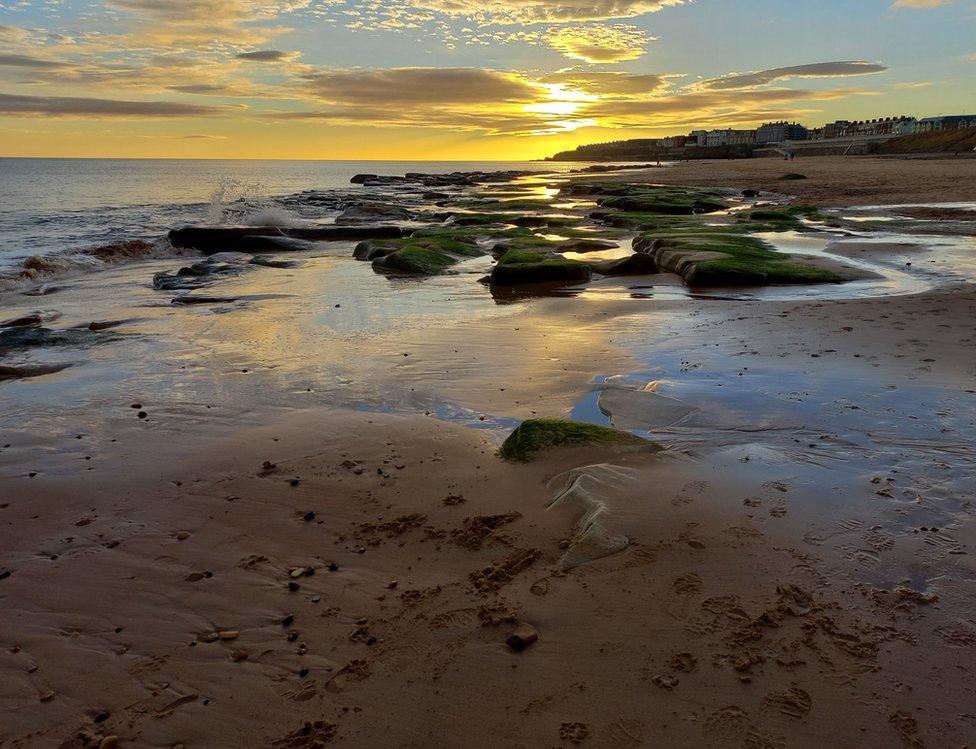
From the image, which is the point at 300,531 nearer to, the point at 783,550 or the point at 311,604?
the point at 311,604

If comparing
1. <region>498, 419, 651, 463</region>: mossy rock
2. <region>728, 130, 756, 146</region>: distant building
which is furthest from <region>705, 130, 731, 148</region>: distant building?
<region>498, 419, 651, 463</region>: mossy rock

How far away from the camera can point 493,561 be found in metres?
3.89

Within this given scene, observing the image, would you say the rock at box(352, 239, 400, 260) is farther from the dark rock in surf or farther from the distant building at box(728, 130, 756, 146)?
the distant building at box(728, 130, 756, 146)

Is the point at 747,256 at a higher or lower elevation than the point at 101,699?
higher

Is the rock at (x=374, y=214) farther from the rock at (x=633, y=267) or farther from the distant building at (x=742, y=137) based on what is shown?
the distant building at (x=742, y=137)

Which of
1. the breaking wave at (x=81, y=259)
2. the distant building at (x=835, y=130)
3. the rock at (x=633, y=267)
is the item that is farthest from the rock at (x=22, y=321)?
the distant building at (x=835, y=130)

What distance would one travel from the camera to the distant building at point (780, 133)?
176m

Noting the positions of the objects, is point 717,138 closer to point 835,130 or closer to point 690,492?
point 835,130

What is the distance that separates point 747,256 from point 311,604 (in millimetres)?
13436

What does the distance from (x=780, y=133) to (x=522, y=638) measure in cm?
20022

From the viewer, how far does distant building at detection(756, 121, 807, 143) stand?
578ft

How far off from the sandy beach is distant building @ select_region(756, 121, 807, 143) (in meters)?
194

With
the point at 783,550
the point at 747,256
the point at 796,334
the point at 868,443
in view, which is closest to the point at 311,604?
the point at 783,550

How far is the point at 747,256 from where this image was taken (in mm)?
14578
